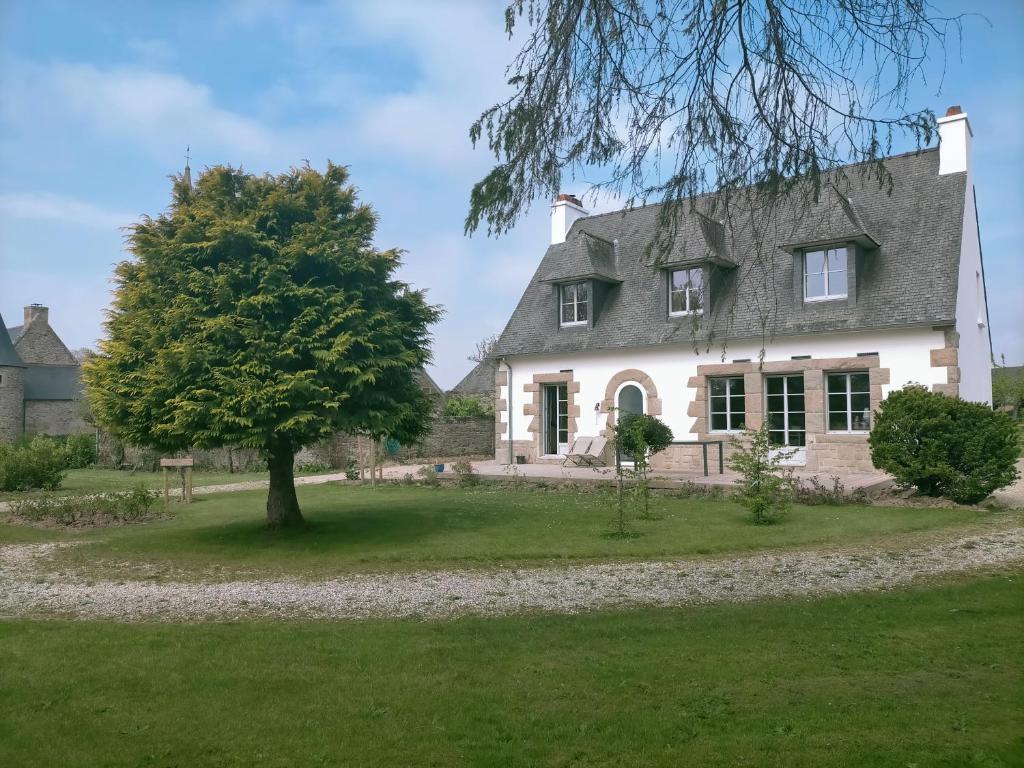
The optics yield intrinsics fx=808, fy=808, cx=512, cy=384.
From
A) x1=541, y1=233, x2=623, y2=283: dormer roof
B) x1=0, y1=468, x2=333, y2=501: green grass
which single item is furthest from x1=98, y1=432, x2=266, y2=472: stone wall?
x1=541, y1=233, x2=623, y2=283: dormer roof

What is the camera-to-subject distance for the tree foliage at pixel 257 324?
10.6 meters

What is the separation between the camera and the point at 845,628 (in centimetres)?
647

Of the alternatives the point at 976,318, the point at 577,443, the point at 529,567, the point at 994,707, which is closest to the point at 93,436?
the point at 577,443

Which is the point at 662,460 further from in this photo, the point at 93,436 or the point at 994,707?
the point at 93,436

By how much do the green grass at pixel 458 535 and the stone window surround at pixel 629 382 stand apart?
538 centimetres

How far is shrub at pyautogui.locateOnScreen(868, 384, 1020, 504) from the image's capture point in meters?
13.0

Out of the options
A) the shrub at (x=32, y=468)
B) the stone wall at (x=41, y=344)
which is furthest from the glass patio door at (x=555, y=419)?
the stone wall at (x=41, y=344)

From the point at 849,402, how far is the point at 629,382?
5382 mm

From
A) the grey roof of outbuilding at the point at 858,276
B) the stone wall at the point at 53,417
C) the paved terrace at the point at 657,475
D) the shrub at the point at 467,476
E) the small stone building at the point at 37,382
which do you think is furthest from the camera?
the stone wall at the point at 53,417

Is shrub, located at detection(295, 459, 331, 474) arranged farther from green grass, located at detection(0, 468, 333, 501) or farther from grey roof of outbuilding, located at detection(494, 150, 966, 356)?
grey roof of outbuilding, located at detection(494, 150, 966, 356)

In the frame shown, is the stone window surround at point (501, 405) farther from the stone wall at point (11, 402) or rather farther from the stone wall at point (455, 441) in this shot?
the stone wall at point (11, 402)

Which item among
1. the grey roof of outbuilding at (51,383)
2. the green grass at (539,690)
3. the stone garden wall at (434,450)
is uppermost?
the grey roof of outbuilding at (51,383)

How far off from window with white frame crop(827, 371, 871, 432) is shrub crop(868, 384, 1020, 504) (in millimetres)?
3403

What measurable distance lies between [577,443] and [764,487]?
9.13 metres
